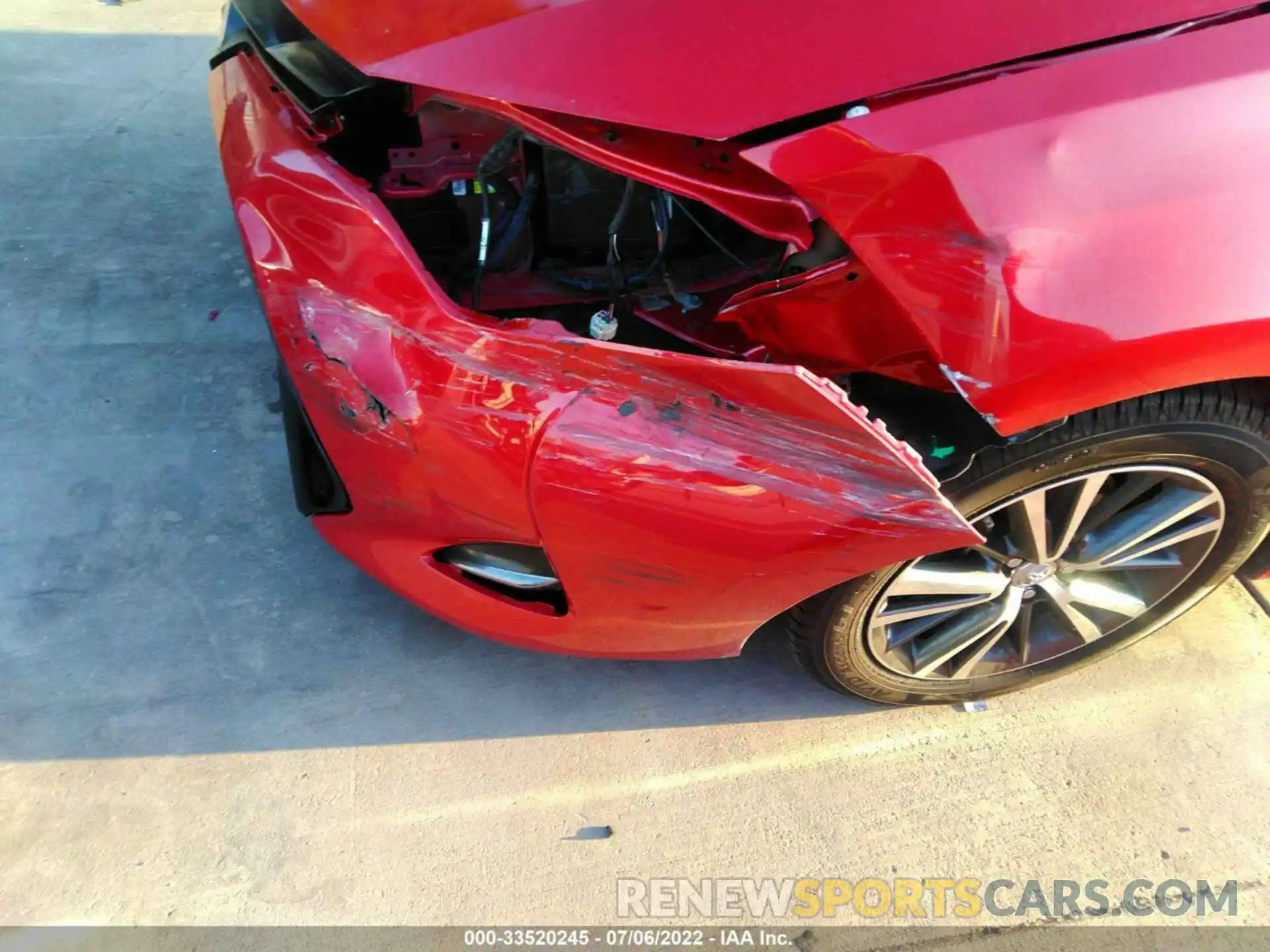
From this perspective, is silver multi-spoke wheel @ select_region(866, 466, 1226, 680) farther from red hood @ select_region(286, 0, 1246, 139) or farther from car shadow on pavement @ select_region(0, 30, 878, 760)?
red hood @ select_region(286, 0, 1246, 139)

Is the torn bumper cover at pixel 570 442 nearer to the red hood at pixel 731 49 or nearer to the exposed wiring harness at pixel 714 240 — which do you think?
the red hood at pixel 731 49

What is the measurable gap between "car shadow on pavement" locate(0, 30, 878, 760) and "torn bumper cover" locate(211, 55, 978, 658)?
48cm

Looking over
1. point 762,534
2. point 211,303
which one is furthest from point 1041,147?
point 211,303

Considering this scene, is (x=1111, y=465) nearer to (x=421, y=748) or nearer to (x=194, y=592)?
(x=421, y=748)

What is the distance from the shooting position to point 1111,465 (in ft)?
5.49

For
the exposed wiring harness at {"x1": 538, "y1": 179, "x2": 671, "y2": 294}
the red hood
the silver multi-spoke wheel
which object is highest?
the red hood

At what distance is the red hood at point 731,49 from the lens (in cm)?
147

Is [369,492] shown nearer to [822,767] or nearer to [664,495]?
[664,495]

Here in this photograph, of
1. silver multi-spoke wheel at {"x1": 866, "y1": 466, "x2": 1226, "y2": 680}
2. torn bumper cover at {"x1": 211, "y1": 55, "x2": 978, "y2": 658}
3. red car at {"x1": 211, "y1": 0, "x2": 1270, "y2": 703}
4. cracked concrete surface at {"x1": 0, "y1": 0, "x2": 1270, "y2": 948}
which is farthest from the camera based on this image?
cracked concrete surface at {"x1": 0, "y1": 0, "x2": 1270, "y2": 948}

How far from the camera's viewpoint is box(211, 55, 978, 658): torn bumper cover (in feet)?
4.91

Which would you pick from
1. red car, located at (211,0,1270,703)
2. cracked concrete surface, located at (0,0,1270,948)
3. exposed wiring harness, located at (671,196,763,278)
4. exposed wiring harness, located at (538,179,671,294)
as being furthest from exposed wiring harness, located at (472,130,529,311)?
cracked concrete surface, located at (0,0,1270,948)

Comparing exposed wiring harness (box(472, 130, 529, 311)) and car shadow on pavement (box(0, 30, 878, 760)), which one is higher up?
exposed wiring harness (box(472, 130, 529, 311))

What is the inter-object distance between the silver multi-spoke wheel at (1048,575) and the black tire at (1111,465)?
0.03m

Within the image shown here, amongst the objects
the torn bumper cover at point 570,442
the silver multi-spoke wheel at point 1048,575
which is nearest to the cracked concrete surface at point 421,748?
the silver multi-spoke wheel at point 1048,575
